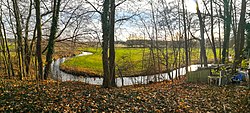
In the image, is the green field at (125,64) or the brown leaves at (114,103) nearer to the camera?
the brown leaves at (114,103)

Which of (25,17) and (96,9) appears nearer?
(96,9)

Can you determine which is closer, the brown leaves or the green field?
the brown leaves

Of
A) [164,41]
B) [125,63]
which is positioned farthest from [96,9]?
[164,41]

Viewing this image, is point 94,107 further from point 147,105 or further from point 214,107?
point 214,107

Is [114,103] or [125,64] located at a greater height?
[125,64]

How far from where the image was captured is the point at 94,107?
623 cm

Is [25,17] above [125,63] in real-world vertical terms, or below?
above

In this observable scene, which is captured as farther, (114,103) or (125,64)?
(125,64)

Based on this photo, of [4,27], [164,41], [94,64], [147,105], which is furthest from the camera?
[94,64]

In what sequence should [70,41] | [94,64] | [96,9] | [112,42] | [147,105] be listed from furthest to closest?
[94,64]
[70,41]
[112,42]
[96,9]
[147,105]

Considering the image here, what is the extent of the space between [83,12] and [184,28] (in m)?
11.6

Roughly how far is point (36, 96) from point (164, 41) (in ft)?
59.8

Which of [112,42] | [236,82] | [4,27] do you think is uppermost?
[4,27]

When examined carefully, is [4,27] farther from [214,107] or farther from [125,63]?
[214,107]
